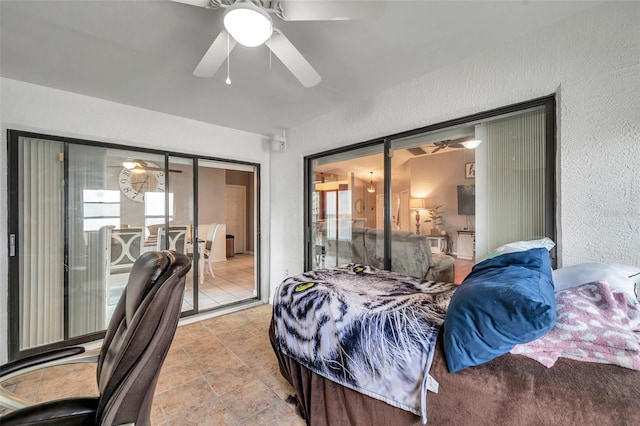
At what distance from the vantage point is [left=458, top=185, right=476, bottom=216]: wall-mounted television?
2109 millimetres

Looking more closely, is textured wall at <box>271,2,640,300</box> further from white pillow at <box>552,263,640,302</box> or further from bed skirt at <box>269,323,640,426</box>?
bed skirt at <box>269,323,640,426</box>

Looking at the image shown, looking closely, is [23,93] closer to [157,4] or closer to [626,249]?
[157,4]

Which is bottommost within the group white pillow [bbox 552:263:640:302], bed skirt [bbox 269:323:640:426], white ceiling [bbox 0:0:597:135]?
bed skirt [bbox 269:323:640:426]

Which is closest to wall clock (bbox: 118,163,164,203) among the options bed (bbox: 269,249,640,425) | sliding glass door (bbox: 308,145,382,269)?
sliding glass door (bbox: 308,145,382,269)

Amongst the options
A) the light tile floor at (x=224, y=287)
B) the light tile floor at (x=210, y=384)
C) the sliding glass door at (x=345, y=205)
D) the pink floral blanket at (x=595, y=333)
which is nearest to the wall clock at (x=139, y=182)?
the light tile floor at (x=224, y=287)

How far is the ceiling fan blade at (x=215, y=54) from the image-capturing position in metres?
1.41

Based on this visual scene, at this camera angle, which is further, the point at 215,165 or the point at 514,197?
the point at 215,165

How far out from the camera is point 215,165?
369 centimetres

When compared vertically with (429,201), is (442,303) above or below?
below

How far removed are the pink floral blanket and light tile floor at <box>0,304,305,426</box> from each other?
145cm

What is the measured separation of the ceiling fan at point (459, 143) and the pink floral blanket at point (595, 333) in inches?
52.3

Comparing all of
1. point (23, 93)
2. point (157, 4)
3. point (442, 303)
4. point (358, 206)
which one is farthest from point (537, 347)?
point (23, 93)

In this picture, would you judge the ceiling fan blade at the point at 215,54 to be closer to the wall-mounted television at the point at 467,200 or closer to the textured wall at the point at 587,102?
the textured wall at the point at 587,102

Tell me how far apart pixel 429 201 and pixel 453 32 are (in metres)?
1.29
